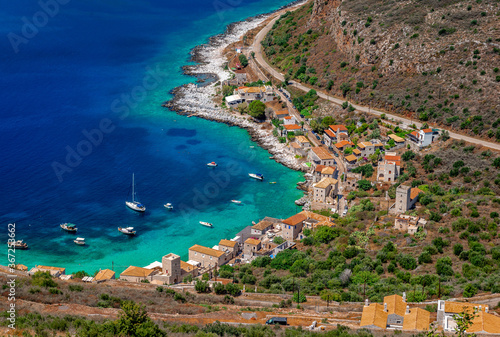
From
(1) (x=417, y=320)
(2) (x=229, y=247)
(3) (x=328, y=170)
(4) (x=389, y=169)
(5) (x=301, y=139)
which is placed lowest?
(1) (x=417, y=320)

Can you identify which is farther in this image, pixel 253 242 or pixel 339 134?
pixel 339 134

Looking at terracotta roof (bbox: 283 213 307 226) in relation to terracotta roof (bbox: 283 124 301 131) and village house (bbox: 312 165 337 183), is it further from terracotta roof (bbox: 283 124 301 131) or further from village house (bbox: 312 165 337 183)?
terracotta roof (bbox: 283 124 301 131)

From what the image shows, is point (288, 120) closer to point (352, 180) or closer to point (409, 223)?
point (352, 180)

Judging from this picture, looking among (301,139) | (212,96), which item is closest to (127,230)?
(301,139)

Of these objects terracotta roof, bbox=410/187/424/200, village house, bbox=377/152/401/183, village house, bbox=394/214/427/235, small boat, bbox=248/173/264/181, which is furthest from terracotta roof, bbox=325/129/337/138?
village house, bbox=394/214/427/235

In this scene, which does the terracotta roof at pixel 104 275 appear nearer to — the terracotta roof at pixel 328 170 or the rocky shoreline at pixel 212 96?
the terracotta roof at pixel 328 170

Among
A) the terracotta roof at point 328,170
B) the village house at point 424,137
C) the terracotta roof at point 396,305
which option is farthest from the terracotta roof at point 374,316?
the village house at point 424,137

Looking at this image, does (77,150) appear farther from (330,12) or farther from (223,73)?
(330,12)
